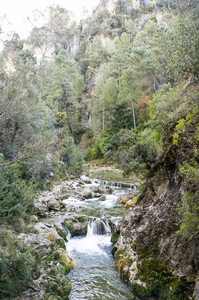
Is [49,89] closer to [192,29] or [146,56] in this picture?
[146,56]

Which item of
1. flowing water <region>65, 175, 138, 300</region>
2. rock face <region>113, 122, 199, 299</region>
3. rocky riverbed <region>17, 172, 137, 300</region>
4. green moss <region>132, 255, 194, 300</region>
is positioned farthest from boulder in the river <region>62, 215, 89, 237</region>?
green moss <region>132, 255, 194, 300</region>

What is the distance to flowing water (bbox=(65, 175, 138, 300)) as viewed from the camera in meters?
5.15

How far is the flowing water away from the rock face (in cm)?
39

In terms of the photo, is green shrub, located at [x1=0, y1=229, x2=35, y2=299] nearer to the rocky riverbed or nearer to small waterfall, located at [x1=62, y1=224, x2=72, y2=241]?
the rocky riverbed

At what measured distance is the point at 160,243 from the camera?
17.4ft

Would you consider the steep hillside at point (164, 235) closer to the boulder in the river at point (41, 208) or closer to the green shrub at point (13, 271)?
the green shrub at point (13, 271)

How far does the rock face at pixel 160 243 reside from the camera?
172 inches

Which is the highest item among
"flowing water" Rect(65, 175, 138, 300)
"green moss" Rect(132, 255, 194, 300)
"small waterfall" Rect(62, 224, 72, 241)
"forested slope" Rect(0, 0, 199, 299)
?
"forested slope" Rect(0, 0, 199, 299)

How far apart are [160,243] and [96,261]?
272 cm

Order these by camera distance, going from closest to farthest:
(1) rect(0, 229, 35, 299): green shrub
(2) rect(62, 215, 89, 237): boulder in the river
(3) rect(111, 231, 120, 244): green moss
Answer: (1) rect(0, 229, 35, 299): green shrub
(3) rect(111, 231, 120, 244): green moss
(2) rect(62, 215, 89, 237): boulder in the river

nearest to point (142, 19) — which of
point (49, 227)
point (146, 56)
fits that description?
point (146, 56)

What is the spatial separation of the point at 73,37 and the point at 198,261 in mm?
71164

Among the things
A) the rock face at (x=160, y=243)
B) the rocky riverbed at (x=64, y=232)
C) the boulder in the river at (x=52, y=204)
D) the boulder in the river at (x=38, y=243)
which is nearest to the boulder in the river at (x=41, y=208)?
the rocky riverbed at (x=64, y=232)

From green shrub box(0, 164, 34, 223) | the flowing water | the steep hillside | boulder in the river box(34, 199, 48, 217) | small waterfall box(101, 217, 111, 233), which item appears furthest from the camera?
boulder in the river box(34, 199, 48, 217)
